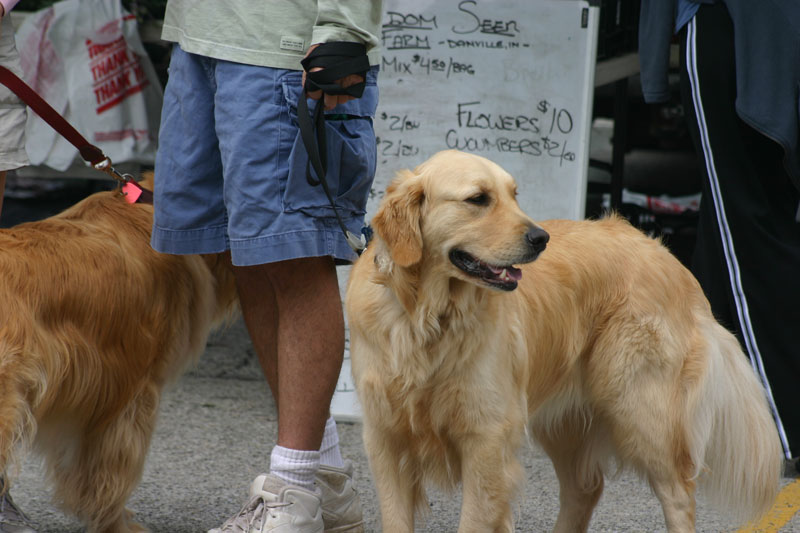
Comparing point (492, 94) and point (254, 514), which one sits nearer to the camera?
point (254, 514)

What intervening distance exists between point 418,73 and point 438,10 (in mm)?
305

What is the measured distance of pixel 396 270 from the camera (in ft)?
8.11

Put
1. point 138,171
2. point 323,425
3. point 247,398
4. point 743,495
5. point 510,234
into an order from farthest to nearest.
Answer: point 138,171 → point 247,398 → point 743,495 → point 323,425 → point 510,234

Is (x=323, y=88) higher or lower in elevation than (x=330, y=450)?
higher

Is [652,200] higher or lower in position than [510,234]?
lower

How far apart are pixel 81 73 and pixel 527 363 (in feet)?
10.6

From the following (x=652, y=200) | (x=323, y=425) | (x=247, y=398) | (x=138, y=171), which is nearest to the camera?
(x=323, y=425)

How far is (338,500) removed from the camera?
120 inches

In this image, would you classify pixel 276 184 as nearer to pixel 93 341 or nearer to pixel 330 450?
pixel 93 341

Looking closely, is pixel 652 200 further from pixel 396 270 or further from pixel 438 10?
pixel 396 270


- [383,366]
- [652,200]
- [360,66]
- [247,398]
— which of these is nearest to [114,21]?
[247,398]

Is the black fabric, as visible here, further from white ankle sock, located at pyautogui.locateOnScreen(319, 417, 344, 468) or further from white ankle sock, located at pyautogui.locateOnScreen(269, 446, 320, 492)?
white ankle sock, located at pyautogui.locateOnScreen(269, 446, 320, 492)

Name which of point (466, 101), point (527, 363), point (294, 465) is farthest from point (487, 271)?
point (466, 101)

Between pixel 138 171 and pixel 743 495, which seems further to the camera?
pixel 138 171
